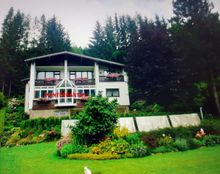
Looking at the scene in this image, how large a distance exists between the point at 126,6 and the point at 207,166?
630 centimetres

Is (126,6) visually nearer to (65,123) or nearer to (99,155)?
(99,155)

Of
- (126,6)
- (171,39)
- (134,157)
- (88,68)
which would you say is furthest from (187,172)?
(88,68)

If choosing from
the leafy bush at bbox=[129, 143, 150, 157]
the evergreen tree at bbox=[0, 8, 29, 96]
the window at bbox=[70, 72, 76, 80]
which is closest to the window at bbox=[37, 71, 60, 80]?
the window at bbox=[70, 72, 76, 80]

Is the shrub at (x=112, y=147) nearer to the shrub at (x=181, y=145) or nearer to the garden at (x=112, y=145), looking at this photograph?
the garden at (x=112, y=145)

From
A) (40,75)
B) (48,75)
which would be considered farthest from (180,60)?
(40,75)

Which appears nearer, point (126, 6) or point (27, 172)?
point (27, 172)

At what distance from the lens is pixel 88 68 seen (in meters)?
25.7

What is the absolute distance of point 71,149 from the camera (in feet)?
30.8

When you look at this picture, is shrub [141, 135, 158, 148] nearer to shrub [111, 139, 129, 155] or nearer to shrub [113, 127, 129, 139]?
Result: shrub [113, 127, 129, 139]

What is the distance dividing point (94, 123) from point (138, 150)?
2.42 m

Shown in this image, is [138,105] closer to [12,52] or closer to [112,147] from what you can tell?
[112,147]

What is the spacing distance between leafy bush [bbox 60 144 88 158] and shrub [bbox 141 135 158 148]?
9.39ft

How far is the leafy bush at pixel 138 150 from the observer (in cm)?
899

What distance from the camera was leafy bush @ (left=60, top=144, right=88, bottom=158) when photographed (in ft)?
30.0
